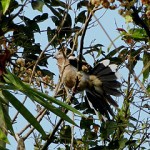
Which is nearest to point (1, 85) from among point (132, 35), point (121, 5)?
point (121, 5)

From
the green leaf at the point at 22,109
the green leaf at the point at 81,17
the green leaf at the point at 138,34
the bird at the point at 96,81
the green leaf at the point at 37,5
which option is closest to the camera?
the green leaf at the point at 22,109

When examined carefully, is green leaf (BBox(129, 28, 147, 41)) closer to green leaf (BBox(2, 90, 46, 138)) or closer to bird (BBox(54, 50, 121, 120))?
green leaf (BBox(2, 90, 46, 138))

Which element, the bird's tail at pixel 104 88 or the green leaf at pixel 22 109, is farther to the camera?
the bird's tail at pixel 104 88

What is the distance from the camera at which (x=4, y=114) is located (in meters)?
1.37

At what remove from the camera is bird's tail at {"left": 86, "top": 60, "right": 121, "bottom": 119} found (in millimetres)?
3121

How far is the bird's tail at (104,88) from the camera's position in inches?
123

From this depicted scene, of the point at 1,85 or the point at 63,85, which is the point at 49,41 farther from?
the point at 1,85

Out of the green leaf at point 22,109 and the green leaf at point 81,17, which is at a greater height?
the green leaf at point 81,17

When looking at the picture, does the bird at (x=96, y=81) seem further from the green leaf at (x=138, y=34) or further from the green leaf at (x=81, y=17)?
the green leaf at (x=138, y=34)

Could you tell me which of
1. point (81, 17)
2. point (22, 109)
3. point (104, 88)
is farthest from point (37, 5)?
point (22, 109)

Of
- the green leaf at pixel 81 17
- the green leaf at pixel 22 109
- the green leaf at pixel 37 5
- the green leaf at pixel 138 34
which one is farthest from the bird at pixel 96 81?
the green leaf at pixel 22 109

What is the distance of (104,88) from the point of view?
3.35 meters

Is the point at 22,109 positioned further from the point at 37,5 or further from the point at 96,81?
the point at 96,81

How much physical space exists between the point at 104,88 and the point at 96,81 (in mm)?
114
